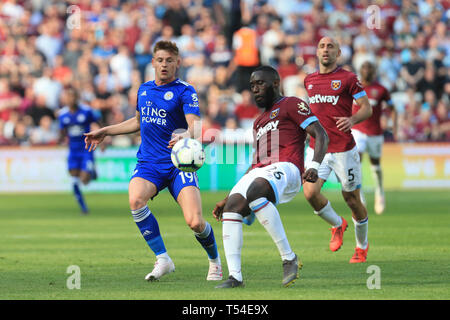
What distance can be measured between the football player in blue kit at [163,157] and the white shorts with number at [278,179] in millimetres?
719

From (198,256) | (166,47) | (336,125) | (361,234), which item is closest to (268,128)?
(166,47)

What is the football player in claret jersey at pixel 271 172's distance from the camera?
25.4ft

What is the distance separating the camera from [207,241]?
8625 mm

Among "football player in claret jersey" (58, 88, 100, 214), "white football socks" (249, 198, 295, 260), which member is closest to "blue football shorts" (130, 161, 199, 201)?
"white football socks" (249, 198, 295, 260)

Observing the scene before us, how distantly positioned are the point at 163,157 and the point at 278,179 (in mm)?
1331

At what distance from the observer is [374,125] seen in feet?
53.2

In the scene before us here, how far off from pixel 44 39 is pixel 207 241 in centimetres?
1761

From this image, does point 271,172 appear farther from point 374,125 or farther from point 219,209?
point 374,125

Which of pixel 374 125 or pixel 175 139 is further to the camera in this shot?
pixel 374 125

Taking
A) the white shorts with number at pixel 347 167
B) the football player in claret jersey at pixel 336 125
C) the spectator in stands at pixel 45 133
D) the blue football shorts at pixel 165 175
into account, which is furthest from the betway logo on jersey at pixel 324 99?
the spectator in stands at pixel 45 133

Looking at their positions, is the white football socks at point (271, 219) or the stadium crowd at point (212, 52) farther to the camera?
the stadium crowd at point (212, 52)

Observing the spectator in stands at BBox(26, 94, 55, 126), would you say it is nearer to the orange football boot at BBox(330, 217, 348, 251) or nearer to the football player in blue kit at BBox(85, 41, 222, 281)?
the orange football boot at BBox(330, 217, 348, 251)

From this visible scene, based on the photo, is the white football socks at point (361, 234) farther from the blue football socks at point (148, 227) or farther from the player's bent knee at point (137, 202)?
the player's bent knee at point (137, 202)
